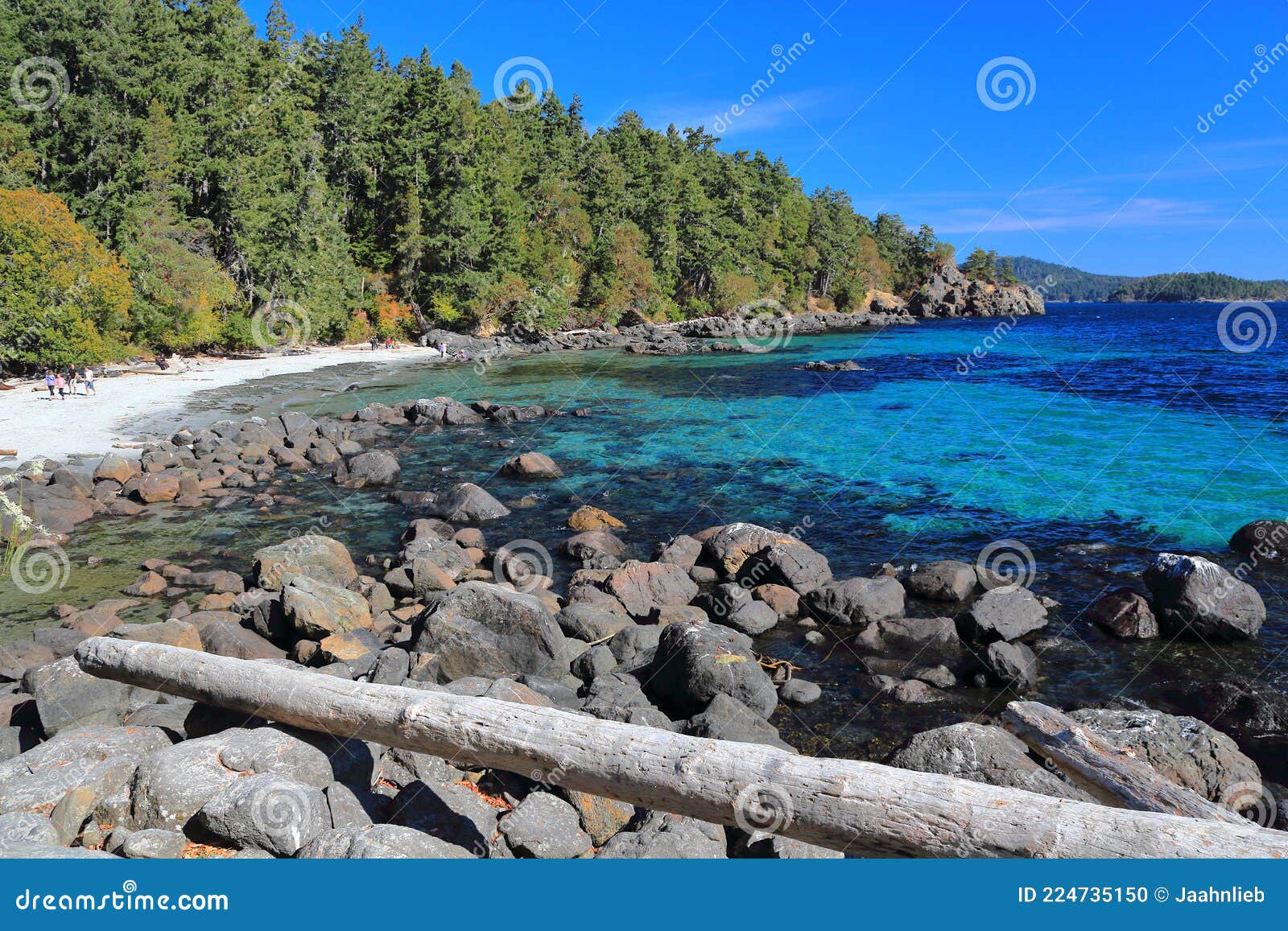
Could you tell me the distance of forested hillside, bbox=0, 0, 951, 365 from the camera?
44.4 metres

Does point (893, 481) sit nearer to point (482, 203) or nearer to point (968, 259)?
point (482, 203)

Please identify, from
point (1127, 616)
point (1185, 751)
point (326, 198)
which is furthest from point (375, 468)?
point (326, 198)

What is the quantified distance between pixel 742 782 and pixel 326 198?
72.1 m

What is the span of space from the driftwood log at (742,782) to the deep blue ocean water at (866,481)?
552 centimetres

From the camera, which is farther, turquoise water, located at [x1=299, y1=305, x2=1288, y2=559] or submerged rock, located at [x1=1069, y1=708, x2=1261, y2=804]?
turquoise water, located at [x1=299, y1=305, x2=1288, y2=559]

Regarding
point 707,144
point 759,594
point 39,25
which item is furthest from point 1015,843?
point 707,144

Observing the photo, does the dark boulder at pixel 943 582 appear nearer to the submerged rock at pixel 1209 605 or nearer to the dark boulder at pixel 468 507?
the submerged rock at pixel 1209 605

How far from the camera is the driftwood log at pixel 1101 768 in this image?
20.7ft

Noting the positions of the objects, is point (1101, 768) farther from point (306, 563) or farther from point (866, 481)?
point (866, 481)

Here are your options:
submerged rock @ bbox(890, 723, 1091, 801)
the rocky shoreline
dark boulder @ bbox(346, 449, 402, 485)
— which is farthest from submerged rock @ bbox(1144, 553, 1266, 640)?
dark boulder @ bbox(346, 449, 402, 485)

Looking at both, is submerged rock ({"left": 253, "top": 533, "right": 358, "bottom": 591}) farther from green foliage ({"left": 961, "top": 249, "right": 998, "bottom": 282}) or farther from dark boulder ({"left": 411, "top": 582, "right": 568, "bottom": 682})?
green foliage ({"left": 961, "top": 249, "right": 998, "bottom": 282})

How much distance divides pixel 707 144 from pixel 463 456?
118m

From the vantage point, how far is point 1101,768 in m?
7.07

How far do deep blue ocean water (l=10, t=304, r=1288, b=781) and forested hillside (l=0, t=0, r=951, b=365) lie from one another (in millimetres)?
9964
